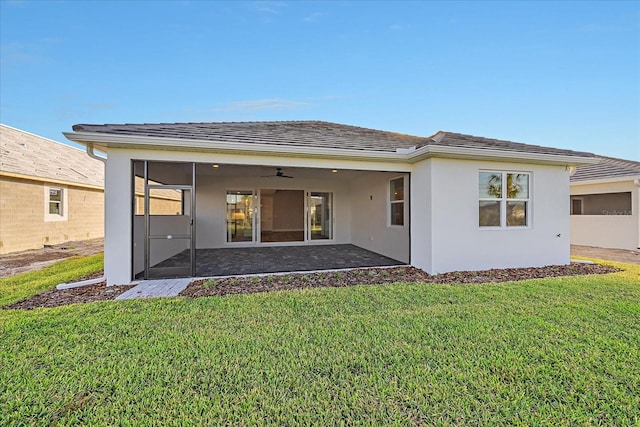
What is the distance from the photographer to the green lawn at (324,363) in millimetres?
2131

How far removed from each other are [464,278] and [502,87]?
868cm

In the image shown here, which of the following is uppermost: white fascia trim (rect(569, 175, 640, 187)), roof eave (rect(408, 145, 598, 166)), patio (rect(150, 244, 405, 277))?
roof eave (rect(408, 145, 598, 166))

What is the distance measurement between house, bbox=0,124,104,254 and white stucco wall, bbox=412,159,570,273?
13451 mm

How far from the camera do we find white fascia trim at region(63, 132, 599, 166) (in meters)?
5.46

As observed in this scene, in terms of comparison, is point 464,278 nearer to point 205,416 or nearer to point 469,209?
point 469,209

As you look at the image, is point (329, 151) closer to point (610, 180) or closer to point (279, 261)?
point (279, 261)

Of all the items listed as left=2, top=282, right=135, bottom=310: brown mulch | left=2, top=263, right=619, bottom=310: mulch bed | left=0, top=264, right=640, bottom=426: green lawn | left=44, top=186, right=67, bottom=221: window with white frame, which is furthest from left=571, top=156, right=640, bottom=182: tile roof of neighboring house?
left=44, top=186, right=67, bottom=221: window with white frame

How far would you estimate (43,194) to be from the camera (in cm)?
1152

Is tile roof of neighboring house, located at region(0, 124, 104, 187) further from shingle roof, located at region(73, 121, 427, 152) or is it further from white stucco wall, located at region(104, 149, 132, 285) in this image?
white stucco wall, located at region(104, 149, 132, 285)

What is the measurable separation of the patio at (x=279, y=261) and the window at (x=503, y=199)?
255 centimetres

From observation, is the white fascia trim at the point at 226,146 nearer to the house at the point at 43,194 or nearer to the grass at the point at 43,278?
the grass at the point at 43,278

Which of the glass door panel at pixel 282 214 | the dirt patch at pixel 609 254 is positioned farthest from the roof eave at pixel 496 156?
the glass door panel at pixel 282 214

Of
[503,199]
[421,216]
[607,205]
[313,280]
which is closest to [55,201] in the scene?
[313,280]

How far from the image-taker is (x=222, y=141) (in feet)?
19.7
